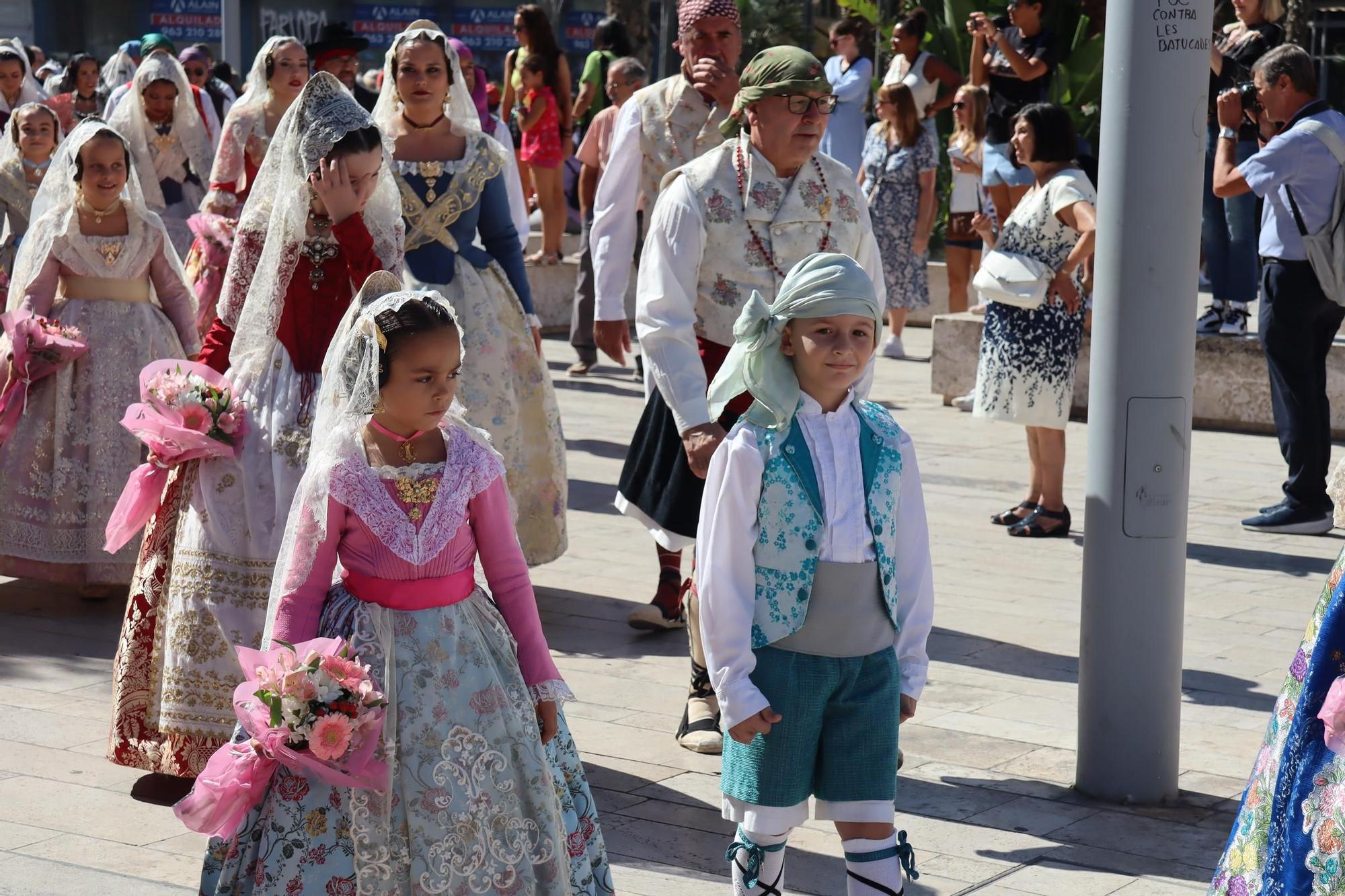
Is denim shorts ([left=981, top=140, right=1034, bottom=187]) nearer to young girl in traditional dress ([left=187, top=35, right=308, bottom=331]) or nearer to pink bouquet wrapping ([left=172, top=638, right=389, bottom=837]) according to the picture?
young girl in traditional dress ([left=187, top=35, right=308, bottom=331])

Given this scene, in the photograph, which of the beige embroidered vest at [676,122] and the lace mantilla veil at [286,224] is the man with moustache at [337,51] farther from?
the lace mantilla veil at [286,224]

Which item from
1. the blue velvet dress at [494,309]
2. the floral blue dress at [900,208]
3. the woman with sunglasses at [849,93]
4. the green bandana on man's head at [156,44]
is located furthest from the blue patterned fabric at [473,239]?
the woman with sunglasses at [849,93]

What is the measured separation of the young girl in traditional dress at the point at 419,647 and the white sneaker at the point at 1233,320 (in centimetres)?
832

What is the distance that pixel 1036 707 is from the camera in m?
5.90

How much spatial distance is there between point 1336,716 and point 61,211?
202 inches

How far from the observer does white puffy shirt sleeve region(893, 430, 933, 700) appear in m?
3.79

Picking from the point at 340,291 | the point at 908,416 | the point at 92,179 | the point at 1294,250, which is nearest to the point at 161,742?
the point at 340,291

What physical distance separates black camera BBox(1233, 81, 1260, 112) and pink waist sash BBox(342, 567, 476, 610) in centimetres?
664

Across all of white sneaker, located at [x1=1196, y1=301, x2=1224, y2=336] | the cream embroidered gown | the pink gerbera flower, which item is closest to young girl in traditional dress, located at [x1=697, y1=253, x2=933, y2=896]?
the pink gerbera flower

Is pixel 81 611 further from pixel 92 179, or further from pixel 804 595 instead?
pixel 804 595

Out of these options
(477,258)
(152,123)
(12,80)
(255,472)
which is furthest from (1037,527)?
(12,80)

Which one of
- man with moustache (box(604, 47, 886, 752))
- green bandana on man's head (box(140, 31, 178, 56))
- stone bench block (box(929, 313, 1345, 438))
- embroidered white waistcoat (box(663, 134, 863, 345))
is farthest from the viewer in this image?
green bandana on man's head (box(140, 31, 178, 56))

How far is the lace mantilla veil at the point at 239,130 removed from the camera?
9.02 m

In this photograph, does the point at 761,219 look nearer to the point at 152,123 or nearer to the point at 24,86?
the point at 152,123
